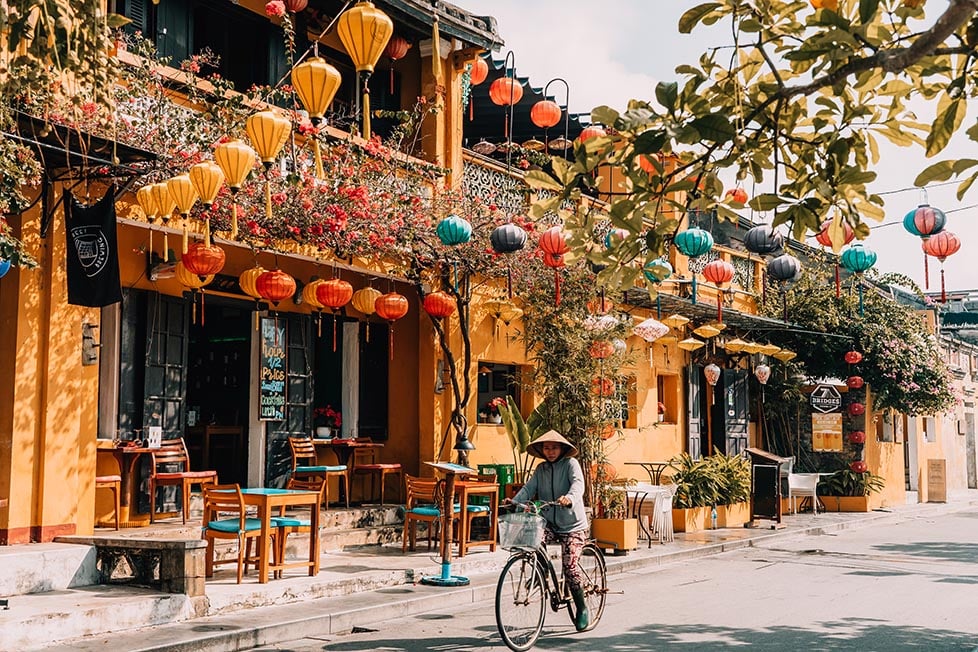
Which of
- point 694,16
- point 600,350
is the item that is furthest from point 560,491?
point 600,350

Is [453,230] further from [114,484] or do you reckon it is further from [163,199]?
[114,484]

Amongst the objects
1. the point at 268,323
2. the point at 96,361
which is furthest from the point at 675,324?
the point at 96,361

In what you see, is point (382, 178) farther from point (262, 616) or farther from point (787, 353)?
point (787, 353)

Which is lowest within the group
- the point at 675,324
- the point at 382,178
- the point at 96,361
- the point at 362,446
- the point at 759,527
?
the point at 759,527

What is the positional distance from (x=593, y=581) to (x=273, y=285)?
5695 mm

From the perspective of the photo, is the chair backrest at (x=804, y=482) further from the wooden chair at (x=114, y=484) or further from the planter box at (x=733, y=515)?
the wooden chair at (x=114, y=484)

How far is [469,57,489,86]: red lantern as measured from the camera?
1560 centimetres

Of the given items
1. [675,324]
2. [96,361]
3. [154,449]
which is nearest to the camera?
[96,361]

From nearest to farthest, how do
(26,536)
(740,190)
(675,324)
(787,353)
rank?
(26,536) < (740,190) < (675,324) < (787,353)

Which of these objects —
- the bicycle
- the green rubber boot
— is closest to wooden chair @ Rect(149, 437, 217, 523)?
the bicycle

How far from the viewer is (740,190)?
15.1 meters

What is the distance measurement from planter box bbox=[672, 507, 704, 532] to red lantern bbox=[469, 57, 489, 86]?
29.0ft

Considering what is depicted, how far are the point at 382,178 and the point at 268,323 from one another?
2734 mm

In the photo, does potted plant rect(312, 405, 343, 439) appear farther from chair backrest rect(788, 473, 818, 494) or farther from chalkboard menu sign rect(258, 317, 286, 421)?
chair backrest rect(788, 473, 818, 494)
